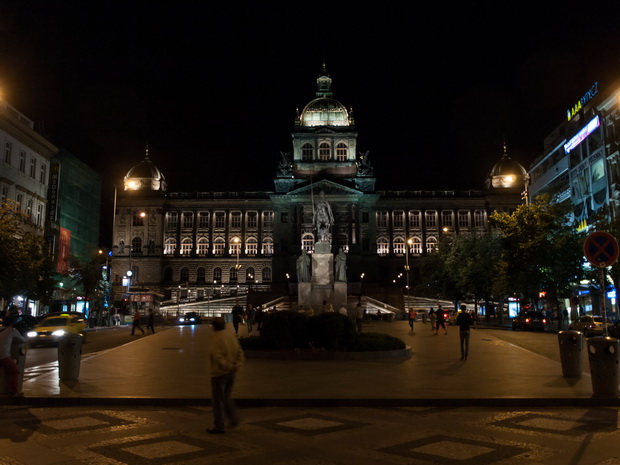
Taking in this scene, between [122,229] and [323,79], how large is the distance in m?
50.6

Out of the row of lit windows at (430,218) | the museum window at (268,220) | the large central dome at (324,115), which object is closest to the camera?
the row of lit windows at (430,218)

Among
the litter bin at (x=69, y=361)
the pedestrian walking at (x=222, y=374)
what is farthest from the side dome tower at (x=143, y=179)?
the pedestrian walking at (x=222, y=374)

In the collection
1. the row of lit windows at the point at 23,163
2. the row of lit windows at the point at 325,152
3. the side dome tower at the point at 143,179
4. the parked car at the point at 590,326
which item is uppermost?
the row of lit windows at the point at 325,152

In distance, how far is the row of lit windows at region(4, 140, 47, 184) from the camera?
59.8 meters

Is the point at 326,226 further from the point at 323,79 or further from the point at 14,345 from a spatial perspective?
the point at 323,79

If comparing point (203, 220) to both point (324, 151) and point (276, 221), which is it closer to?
point (276, 221)

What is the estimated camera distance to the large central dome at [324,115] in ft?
396

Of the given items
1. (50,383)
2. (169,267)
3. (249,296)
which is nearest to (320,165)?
(169,267)

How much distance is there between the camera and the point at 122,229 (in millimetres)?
116938

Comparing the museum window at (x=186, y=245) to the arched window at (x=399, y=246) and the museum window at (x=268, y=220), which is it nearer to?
the museum window at (x=268, y=220)

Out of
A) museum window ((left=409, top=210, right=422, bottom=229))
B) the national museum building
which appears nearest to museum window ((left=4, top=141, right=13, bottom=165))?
the national museum building

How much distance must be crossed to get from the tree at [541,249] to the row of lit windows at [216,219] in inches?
2683

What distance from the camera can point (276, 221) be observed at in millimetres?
112500

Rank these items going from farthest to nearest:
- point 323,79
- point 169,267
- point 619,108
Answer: point 323,79
point 169,267
point 619,108
